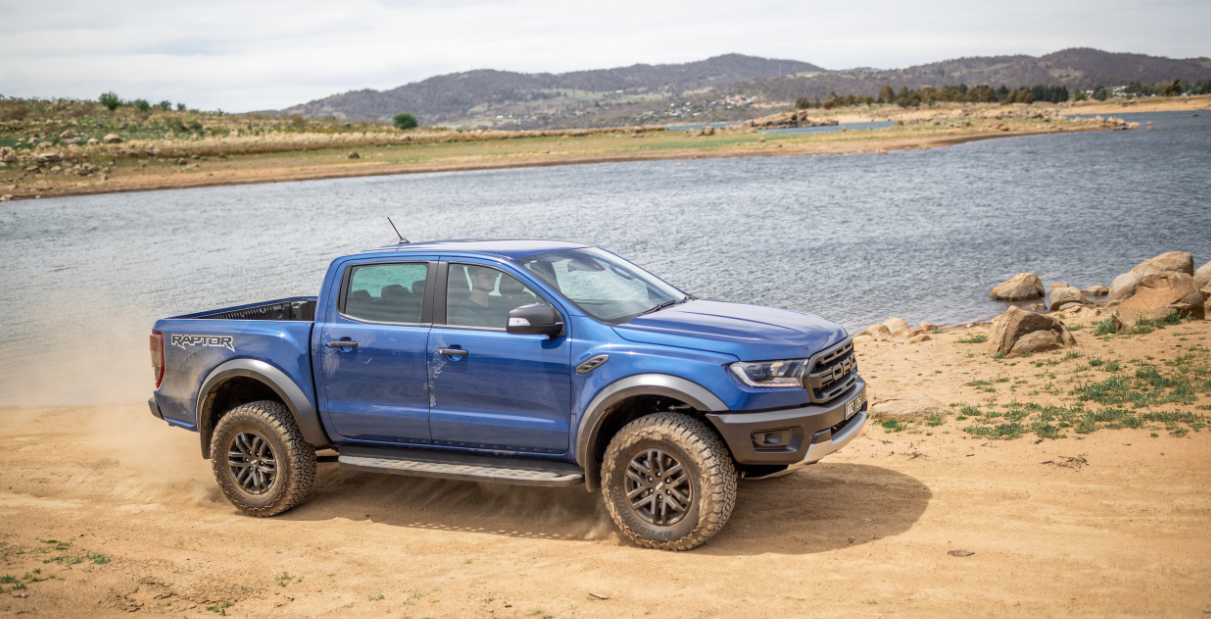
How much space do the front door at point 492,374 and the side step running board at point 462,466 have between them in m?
0.11

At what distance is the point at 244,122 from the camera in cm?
9950

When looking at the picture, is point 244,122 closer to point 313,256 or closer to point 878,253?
point 313,256

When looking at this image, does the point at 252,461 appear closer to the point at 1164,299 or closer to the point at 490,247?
the point at 490,247

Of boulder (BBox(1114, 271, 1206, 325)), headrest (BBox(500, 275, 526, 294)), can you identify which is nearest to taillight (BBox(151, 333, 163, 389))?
headrest (BBox(500, 275, 526, 294))

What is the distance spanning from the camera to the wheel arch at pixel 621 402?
5.34m

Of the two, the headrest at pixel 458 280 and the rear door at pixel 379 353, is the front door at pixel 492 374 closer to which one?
the headrest at pixel 458 280

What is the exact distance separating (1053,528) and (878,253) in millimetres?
17797

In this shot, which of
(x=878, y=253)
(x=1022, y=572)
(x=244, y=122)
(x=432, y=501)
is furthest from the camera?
(x=244, y=122)

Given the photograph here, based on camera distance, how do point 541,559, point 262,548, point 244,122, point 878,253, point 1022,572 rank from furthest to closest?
point 244,122
point 878,253
point 262,548
point 541,559
point 1022,572

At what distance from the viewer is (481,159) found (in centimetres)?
6844

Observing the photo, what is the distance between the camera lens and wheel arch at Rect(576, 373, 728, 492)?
5.34 metres

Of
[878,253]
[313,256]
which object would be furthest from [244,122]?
[878,253]

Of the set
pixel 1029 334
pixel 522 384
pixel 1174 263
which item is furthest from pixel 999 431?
pixel 1174 263

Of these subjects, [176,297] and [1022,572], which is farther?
[176,297]
